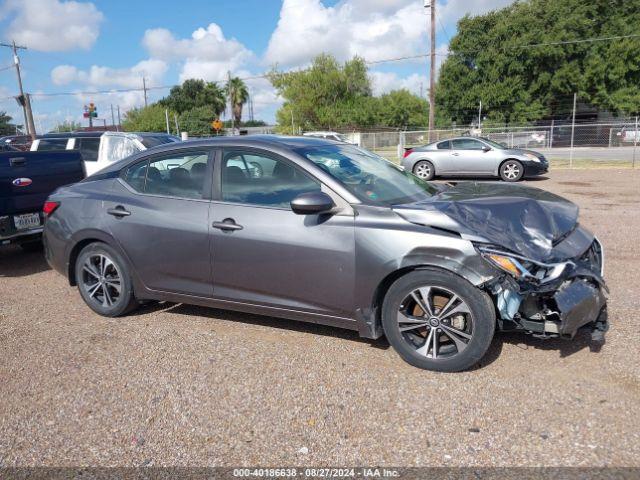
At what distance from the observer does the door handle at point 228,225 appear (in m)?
4.10

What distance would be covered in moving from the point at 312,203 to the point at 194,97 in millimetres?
74231

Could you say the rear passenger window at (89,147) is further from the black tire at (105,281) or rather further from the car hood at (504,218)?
the car hood at (504,218)

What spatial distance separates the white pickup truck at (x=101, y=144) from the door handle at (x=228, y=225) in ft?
22.3

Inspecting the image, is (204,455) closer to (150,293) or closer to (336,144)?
(150,293)

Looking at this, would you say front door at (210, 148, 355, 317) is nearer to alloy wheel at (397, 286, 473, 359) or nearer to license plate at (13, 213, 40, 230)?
alloy wheel at (397, 286, 473, 359)

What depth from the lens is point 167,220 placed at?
174 inches

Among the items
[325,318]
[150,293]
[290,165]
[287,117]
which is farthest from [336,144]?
[287,117]

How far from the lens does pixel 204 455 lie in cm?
282

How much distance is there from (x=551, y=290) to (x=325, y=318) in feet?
5.09

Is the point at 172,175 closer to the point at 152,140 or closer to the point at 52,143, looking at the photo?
the point at 152,140

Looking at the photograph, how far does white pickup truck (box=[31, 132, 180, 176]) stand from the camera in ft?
34.2

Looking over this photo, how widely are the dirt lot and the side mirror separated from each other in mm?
1101

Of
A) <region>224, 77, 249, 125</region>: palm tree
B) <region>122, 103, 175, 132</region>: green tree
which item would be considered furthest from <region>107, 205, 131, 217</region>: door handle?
<region>224, 77, 249, 125</region>: palm tree

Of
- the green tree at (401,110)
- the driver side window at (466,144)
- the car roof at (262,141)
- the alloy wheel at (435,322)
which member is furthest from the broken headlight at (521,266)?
the green tree at (401,110)
